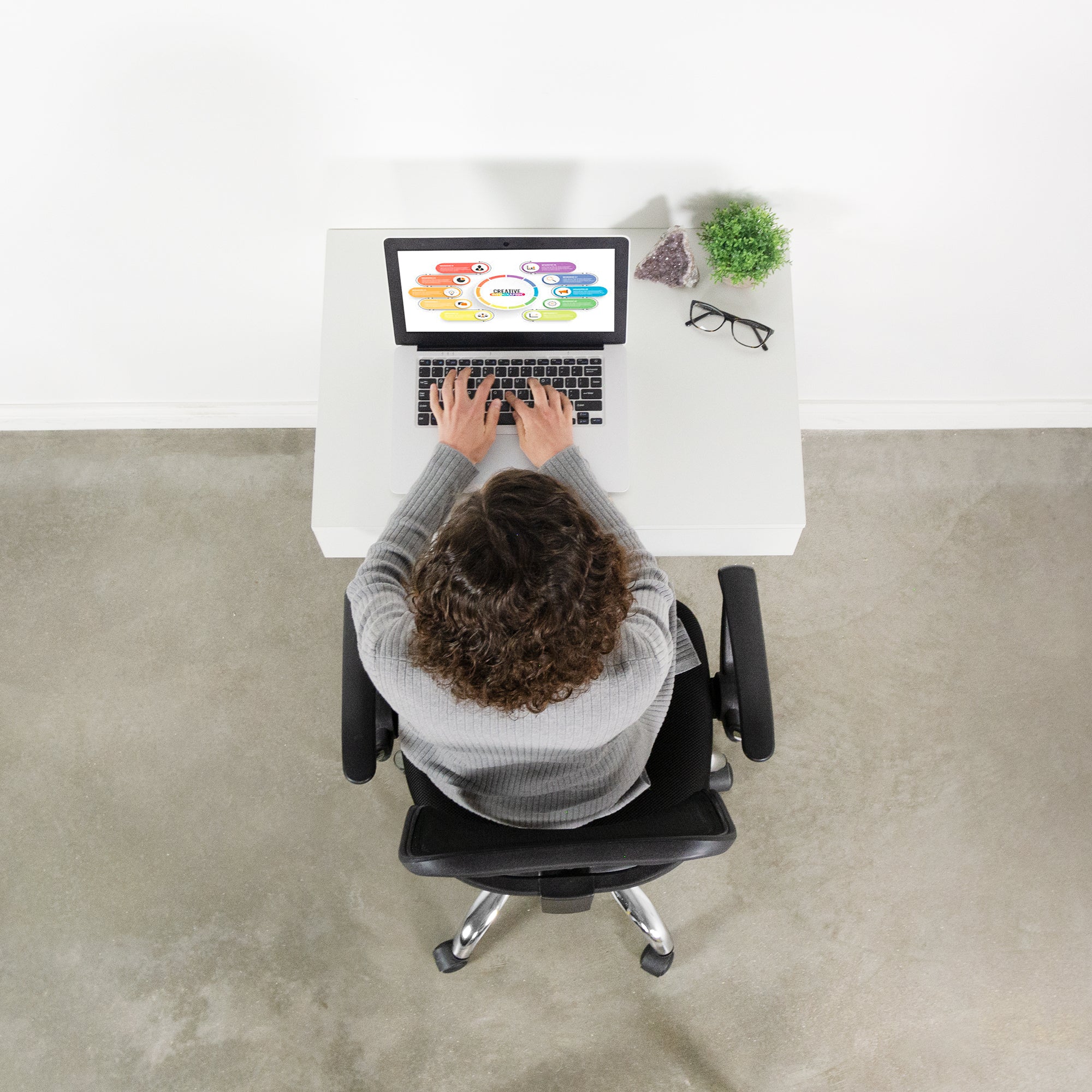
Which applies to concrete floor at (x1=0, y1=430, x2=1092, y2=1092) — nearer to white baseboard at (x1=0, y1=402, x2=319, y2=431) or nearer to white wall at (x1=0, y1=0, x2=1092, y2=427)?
white baseboard at (x1=0, y1=402, x2=319, y2=431)

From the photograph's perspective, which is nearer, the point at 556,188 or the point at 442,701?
the point at 442,701

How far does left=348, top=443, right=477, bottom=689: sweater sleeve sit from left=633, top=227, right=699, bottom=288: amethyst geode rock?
481 millimetres

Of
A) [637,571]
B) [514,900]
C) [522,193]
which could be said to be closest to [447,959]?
[514,900]

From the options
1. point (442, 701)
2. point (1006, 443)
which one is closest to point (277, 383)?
point (442, 701)

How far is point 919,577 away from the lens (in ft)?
7.31

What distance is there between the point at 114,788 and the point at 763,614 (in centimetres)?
170

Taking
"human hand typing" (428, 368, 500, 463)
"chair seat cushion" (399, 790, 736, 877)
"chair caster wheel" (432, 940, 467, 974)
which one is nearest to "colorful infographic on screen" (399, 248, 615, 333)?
"human hand typing" (428, 368, 500, 463)

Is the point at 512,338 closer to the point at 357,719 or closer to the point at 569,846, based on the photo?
the point at 357,719

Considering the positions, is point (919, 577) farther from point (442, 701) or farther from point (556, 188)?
point (442, 701)

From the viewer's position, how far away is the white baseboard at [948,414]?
2.21m

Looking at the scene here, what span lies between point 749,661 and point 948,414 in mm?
1274

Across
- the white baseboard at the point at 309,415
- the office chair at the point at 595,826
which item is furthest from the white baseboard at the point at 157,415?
the office chair at the point at 595,826

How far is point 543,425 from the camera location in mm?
1386

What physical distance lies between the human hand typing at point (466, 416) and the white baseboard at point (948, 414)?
1130 millimetres
